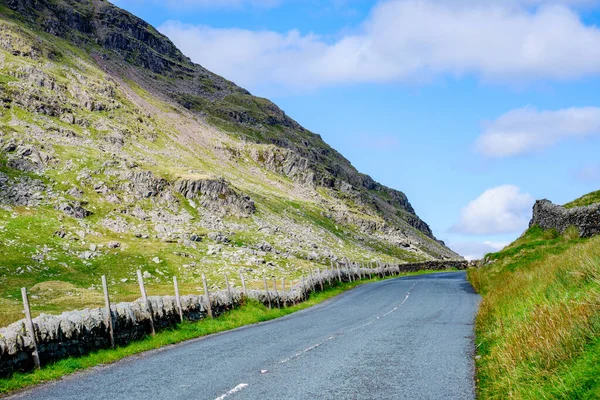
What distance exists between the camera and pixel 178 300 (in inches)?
931

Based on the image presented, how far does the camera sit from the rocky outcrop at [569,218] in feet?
102

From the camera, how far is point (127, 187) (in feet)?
265

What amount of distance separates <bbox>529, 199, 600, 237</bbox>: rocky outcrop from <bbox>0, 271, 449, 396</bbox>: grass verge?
20.1m

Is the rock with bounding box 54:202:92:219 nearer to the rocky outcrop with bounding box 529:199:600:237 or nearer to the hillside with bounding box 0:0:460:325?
the hillside with bounding box 0:0:460:325

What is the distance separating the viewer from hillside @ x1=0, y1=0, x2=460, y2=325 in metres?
55.5

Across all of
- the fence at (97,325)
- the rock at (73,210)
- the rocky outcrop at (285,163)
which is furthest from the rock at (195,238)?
the rocky outcrop at (285,163)

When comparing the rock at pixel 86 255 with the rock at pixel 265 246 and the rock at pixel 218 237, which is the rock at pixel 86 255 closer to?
the rock at pixel 218 237

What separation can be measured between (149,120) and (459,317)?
121 m

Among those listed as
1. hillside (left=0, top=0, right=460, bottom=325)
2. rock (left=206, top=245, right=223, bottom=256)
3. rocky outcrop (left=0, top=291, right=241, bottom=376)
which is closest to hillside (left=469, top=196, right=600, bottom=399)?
rocky outcrop (left=0, top=291, right=241, bottom=376)

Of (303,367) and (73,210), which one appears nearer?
(303,367)

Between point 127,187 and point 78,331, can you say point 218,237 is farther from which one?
point 78,331

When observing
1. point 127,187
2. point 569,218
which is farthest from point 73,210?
point 569,218

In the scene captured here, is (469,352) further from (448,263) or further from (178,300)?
(448,263)

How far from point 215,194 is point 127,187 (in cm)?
1747
